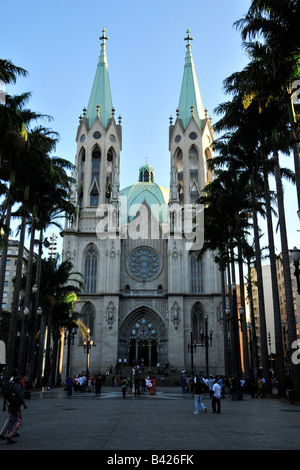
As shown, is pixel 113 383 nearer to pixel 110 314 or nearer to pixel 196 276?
pixel 110 314

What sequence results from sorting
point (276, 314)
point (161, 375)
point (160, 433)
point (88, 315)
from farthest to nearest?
point (88, 315) → point (161, 375) → point (276, 314) → point (160, 433)

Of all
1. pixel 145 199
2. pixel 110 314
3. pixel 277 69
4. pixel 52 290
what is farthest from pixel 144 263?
pixel 277 69

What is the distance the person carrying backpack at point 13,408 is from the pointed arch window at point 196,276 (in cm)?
4037

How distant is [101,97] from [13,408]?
5536 cm

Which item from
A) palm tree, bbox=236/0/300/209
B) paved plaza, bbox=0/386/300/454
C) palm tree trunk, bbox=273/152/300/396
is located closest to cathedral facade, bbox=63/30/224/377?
palm tree trunk, bbox=273/152/300/396

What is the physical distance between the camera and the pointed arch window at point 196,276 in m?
48.8

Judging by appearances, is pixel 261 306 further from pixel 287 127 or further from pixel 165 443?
pixel 165 443

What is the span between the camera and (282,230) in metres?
22.0

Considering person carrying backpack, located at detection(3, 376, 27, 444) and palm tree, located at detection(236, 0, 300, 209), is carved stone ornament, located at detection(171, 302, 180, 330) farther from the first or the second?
person carrying backpack, located at detection(3, 376, 27, 444)

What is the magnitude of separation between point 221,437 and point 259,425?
8.64 ft

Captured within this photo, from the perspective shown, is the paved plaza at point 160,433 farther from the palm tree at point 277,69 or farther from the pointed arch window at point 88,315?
the pointed arch window at point 88,315

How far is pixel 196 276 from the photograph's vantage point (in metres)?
49.2

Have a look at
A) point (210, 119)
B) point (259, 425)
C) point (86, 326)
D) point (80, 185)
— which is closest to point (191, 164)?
point (210, 119)

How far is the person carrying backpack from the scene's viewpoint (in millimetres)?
8555
